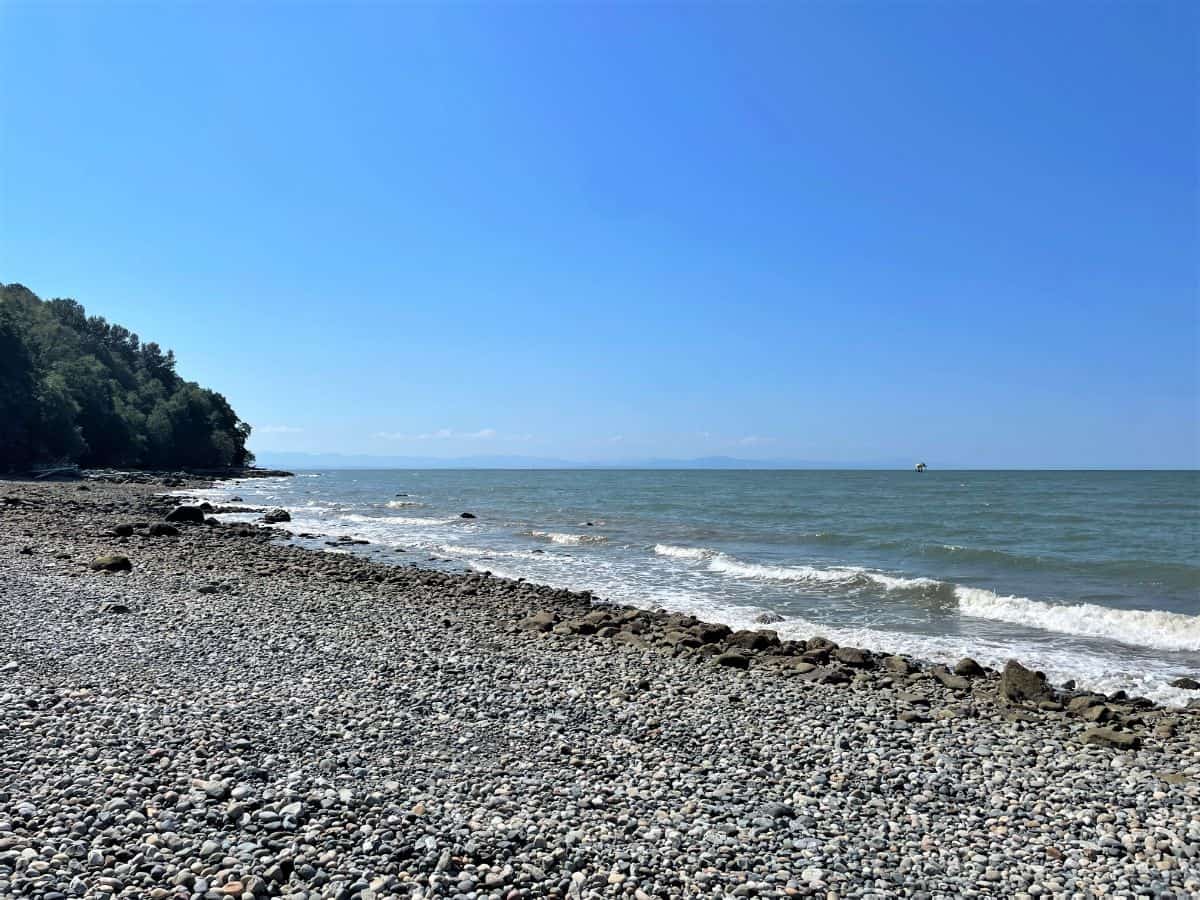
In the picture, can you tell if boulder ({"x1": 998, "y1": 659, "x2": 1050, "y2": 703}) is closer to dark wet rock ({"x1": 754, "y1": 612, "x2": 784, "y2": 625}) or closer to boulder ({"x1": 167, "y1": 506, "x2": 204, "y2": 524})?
dark wet rock ({"x1": 754, "y1": 612, "x2": 784, "y2": 625})

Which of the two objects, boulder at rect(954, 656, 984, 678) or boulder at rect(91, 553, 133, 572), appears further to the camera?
boulder at rect(91, 553, 133, 572)

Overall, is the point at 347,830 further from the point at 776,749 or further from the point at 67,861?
the point at 776,749

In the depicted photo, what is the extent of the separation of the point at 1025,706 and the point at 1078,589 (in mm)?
12396

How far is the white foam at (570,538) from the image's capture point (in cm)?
3351

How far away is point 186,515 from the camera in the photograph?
3169 centimetres

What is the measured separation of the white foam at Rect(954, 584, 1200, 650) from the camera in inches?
597

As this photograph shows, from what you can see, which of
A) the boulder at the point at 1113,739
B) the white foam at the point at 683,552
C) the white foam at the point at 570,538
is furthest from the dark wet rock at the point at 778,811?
the white foam at the point at 570,538

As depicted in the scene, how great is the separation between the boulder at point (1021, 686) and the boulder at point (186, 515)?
3088cm

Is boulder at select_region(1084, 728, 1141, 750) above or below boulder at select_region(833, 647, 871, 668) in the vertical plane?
above

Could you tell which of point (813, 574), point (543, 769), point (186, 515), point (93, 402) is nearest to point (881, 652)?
point (543, 769)

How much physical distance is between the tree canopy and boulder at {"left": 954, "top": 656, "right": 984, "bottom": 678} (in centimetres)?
7183

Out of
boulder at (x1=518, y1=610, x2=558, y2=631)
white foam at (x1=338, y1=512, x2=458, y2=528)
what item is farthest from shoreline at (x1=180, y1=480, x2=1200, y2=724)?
white foam at (x1=338, y1=512, x2=458, y2=528)

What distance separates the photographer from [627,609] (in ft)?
57.3

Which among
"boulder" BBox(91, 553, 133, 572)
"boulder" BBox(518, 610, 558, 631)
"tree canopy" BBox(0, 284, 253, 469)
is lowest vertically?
"boulder" BBox(518, 610, 558, 631)
